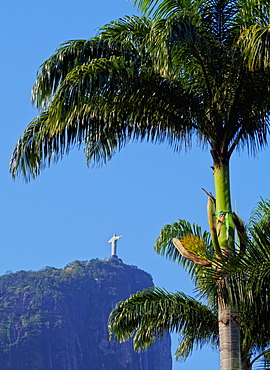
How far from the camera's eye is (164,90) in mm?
9797

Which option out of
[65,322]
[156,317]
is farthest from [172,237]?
[65,322]

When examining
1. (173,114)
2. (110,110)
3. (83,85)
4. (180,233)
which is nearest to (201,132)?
(173,114)

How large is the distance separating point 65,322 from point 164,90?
556ft

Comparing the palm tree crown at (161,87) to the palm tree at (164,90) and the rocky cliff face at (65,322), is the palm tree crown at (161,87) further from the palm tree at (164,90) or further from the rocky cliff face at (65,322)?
the rocky cliff face at (65,322)

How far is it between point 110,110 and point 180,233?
4.15 meters

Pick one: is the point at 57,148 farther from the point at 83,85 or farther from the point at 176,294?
the point at 176,294

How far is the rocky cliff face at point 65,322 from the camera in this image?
533ft

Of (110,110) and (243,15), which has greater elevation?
(243,15)

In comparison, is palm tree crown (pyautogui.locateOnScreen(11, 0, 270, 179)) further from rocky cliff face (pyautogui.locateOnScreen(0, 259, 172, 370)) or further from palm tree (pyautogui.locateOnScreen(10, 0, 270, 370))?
rocky cliff face (pyautogui.locateOnScreen(0, 259, 172, 370))

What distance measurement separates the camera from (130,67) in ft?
30.7

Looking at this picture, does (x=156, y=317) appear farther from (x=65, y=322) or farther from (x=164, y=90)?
(x=65, y=322)

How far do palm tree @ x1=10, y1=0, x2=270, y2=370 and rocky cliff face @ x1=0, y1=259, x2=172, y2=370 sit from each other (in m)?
154

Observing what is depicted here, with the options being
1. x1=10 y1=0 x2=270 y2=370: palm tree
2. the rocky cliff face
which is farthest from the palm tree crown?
the rocky cliff face

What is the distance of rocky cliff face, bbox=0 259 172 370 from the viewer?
16250cm
